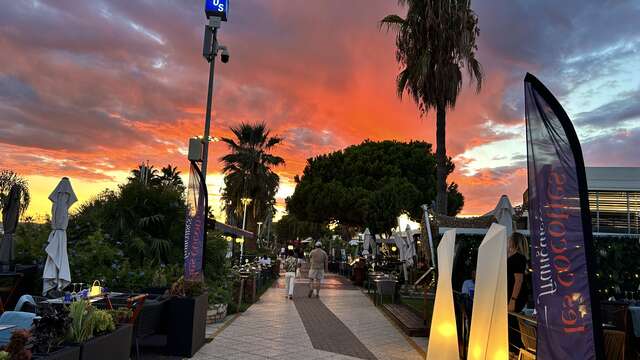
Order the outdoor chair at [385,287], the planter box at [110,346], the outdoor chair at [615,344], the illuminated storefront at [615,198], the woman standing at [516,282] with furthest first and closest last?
1. the illuminated storefront at [615,198]
2. the outdoor chair at [385,287]
3. the woman standing at [516,282]
4. the outdoor chair at [615,344]
5. the planter box at [110,346]

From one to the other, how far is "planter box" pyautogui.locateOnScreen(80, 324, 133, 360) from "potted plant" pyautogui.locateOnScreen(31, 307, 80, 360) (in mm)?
156

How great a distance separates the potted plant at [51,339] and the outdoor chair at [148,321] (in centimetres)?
233

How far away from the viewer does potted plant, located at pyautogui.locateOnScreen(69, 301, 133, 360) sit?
12.4ft

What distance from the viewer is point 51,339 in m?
3.44

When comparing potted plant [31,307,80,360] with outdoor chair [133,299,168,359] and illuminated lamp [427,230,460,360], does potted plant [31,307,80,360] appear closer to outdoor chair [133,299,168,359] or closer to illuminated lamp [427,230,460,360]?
outdoor chair [133,299,168,359]

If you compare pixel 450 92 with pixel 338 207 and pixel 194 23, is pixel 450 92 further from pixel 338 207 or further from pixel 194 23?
pixel 338 207

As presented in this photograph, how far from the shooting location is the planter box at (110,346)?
12.2 ft

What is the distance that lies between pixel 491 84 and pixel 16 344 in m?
15.9

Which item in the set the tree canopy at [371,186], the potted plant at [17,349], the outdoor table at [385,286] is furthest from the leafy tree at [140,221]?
the tree canopy at [371,186]

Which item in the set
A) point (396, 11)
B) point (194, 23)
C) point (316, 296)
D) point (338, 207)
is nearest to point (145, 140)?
point (194, 23)

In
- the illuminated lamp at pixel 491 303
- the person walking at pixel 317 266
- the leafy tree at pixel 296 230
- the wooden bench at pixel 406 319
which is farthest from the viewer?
the leafy tree at pixel 296 230

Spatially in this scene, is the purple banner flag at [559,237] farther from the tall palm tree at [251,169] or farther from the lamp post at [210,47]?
the tall palm tree at [251,169]

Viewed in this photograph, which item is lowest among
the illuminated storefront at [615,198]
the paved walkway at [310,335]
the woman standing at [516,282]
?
the paved walkway at [310,335]

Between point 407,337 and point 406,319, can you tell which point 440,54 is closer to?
point 406,319
